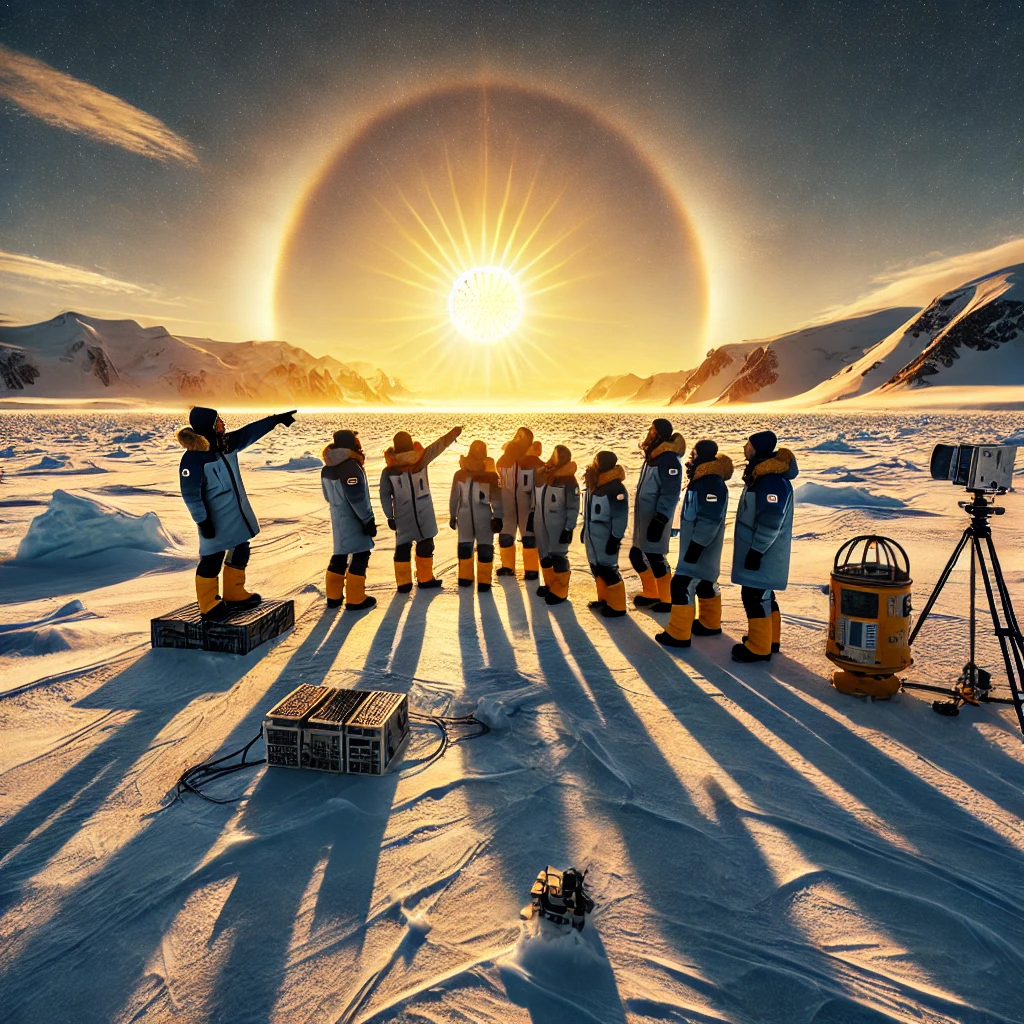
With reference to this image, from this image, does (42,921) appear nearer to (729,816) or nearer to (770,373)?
(729,816)

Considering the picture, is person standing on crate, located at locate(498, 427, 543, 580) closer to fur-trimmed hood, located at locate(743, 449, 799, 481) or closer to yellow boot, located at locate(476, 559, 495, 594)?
yellow boot, located at locate(476, 559, 495, 594)

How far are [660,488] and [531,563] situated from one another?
2.55 meters

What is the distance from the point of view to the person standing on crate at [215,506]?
5797mm

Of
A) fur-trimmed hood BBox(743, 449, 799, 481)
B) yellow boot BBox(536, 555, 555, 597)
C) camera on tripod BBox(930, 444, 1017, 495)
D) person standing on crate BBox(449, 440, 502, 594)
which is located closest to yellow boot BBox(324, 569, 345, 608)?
person standing on crate BBox(449, 440, 502, 594)

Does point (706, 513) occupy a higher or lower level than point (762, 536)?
higher

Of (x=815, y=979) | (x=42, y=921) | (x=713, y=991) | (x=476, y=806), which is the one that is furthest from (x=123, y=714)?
(x=815, y=979)

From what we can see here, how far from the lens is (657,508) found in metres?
6.73

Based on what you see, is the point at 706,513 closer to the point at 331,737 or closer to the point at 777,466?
the point at 777,466

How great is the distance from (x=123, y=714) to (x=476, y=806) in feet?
10.2

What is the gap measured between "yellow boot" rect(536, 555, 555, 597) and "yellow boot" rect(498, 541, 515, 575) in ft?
3.88

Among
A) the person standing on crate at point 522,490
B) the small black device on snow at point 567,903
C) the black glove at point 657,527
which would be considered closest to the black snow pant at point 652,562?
the black glove at point 657,527

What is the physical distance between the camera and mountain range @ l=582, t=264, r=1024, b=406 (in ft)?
332

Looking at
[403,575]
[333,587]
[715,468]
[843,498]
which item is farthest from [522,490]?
[843,498]

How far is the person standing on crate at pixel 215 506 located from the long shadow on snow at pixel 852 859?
454cm
